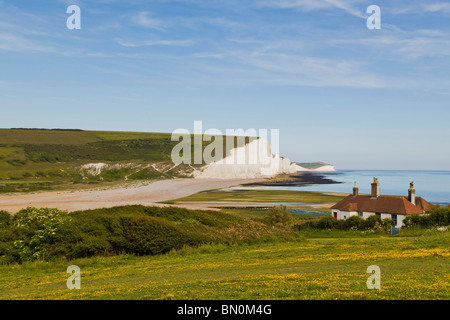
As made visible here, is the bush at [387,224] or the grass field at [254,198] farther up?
the bush at [387,224]

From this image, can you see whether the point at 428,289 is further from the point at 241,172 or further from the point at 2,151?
the point at 2,151

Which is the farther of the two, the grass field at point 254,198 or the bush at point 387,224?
the grass field at point 254,198

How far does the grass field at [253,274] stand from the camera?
10.9m

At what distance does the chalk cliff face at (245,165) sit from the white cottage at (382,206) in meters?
89.5

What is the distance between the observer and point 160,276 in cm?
1723

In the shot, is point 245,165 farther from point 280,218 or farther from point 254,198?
point 280,218

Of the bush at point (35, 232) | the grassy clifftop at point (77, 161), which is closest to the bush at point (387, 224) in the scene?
the bush at point (35, 232)

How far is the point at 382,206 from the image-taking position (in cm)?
4550

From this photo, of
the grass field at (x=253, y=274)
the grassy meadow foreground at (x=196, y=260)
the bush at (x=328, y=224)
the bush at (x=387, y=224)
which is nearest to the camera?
the grass field at (x=253, y=274)

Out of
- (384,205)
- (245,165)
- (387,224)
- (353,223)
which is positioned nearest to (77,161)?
(245,165)

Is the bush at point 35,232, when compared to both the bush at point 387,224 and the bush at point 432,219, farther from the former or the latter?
the bush at point 432,219

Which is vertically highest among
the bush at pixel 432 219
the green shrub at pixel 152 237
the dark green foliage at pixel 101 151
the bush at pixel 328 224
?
the dark green foliage at pixel 101 151
